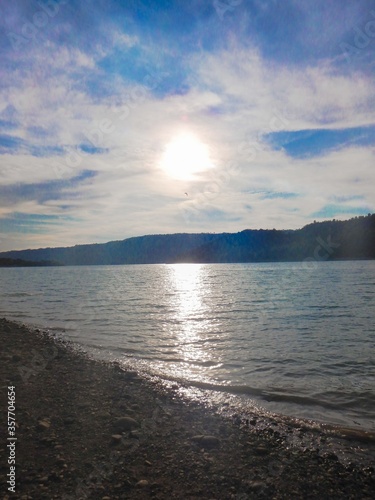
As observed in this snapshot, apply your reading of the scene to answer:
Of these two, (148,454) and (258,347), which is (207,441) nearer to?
(148,454)

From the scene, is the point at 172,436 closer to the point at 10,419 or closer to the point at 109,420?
the point at 109,420

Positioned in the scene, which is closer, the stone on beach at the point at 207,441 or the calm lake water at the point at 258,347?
the stone on beach at the point at 207,441

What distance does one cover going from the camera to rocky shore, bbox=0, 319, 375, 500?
581 centimetres

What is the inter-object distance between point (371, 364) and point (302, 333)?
649 centimetres

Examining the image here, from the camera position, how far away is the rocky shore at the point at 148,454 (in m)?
5.81

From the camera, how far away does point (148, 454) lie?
22.9 feet

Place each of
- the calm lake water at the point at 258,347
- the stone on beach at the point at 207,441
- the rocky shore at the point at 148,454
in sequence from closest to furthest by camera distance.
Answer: the rocky shore at the point at 148,454
the stone on beach at the point at 207,441
the calm lake water at the point at 258,347

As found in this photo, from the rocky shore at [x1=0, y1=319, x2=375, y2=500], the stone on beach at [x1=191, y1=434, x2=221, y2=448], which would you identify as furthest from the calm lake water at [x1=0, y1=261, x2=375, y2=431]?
the stone on beach at [x1=191, y1=434, x2=221, y2=448]

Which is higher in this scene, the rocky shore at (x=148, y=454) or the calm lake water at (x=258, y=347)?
the rocky shore at (x=148, y=454)

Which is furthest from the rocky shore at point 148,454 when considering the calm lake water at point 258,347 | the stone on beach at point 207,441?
the calm lake water at point 258,347

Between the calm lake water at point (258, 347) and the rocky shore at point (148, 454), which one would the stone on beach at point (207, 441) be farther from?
the calm lake water at point (258, 347)

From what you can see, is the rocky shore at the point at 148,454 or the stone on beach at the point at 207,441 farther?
the stone on beach at the point at 207,441

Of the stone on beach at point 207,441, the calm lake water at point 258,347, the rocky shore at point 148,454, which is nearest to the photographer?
the rocky shore at point 148,454

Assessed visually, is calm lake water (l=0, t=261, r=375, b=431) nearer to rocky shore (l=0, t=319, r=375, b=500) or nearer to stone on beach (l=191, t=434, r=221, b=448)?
rocky shore (l=0, t=319, r=375, b=500)
